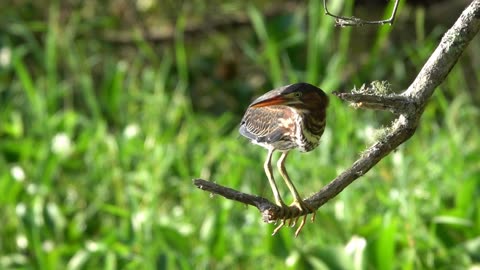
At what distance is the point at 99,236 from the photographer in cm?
398

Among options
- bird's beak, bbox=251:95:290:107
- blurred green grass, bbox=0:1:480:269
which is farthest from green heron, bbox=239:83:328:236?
blurred green grass, bbox=0:1:480:269

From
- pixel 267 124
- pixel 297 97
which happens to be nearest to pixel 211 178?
pixel 267 124

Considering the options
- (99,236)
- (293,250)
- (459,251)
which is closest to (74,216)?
(99,236)

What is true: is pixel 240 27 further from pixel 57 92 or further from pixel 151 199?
pixel 151 199

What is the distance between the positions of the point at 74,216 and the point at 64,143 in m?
0.39

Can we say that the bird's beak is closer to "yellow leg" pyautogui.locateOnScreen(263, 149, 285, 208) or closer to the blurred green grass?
"yellow leg" pyautogui.locateOnScreen(263, 149, 285, 208)

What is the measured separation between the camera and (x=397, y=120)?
1.24m

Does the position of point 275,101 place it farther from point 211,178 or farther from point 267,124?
point 211,178

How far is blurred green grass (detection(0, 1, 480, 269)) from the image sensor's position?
320 cm

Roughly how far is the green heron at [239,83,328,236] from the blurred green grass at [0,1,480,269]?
1.57 metres

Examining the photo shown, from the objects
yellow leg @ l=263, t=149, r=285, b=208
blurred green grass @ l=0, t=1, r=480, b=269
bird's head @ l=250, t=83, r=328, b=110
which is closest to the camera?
bird's head @ l=250, t=83, r=328, b=110

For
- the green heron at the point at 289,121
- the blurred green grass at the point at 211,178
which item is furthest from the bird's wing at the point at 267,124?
the blurred green grass at the point at 211,178

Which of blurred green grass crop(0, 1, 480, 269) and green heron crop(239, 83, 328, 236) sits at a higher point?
green heron crop(239, 83, 328, 236)

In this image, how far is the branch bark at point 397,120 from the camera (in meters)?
1.19
